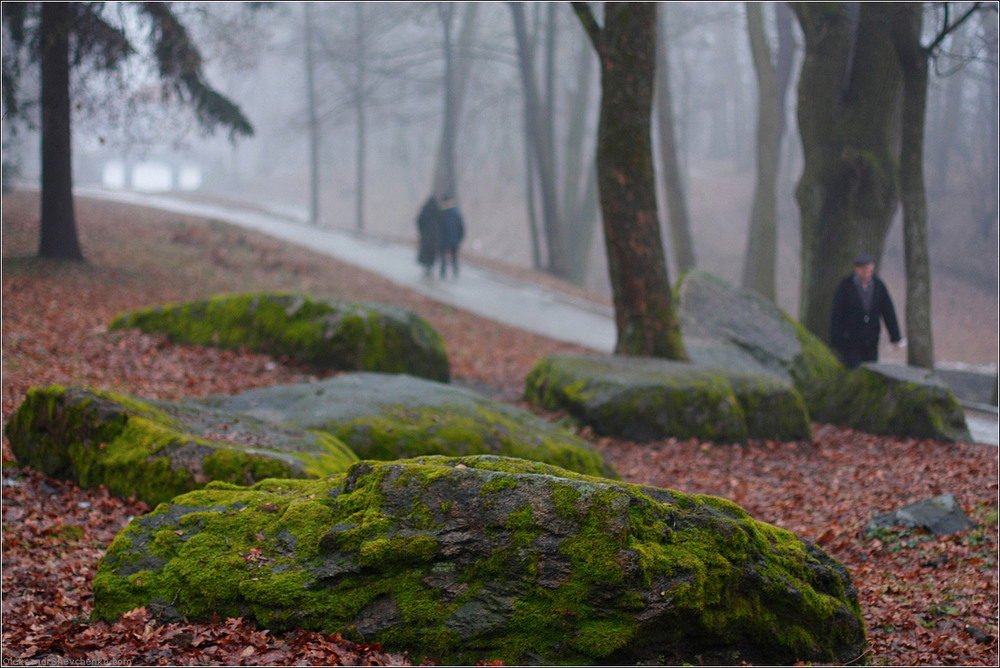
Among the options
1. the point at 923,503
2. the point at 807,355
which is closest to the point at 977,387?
the point at 807,355

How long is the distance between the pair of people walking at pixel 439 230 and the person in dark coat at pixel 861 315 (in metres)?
10.8

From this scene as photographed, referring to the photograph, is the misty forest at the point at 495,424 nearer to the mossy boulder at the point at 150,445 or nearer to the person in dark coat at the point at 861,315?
the mossy boulder at the point at 150,445

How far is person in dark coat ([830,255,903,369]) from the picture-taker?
10227 mm

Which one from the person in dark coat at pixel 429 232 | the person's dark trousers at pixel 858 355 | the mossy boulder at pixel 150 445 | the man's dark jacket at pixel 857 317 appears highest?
the person in dark coat at pixel 429 232

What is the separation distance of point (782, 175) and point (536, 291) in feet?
92.7

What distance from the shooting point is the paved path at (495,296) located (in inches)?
644

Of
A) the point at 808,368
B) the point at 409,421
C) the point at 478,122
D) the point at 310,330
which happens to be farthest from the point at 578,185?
the point at 409,421

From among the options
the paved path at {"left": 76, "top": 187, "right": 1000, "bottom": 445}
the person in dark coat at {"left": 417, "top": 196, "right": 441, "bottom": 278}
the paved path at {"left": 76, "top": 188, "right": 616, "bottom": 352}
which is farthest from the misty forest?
the person in dark coat at {"left": 417, "top": 196, "right": 441, "bottom": 278}

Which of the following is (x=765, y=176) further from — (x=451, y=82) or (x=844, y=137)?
(x=451, y=82)

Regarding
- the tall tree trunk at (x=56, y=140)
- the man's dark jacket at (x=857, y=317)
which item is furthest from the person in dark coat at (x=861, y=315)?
the tall tree trunk at (x=56, y=140)

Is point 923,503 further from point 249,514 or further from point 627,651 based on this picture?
point 249,514

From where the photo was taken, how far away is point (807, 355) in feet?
38.8

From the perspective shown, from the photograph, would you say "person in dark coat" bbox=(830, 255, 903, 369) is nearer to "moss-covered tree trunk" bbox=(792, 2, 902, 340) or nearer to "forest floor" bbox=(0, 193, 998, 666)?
"forest floor" bbox=(0, 193, 998, 666)

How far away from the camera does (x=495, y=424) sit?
710 centimetres
